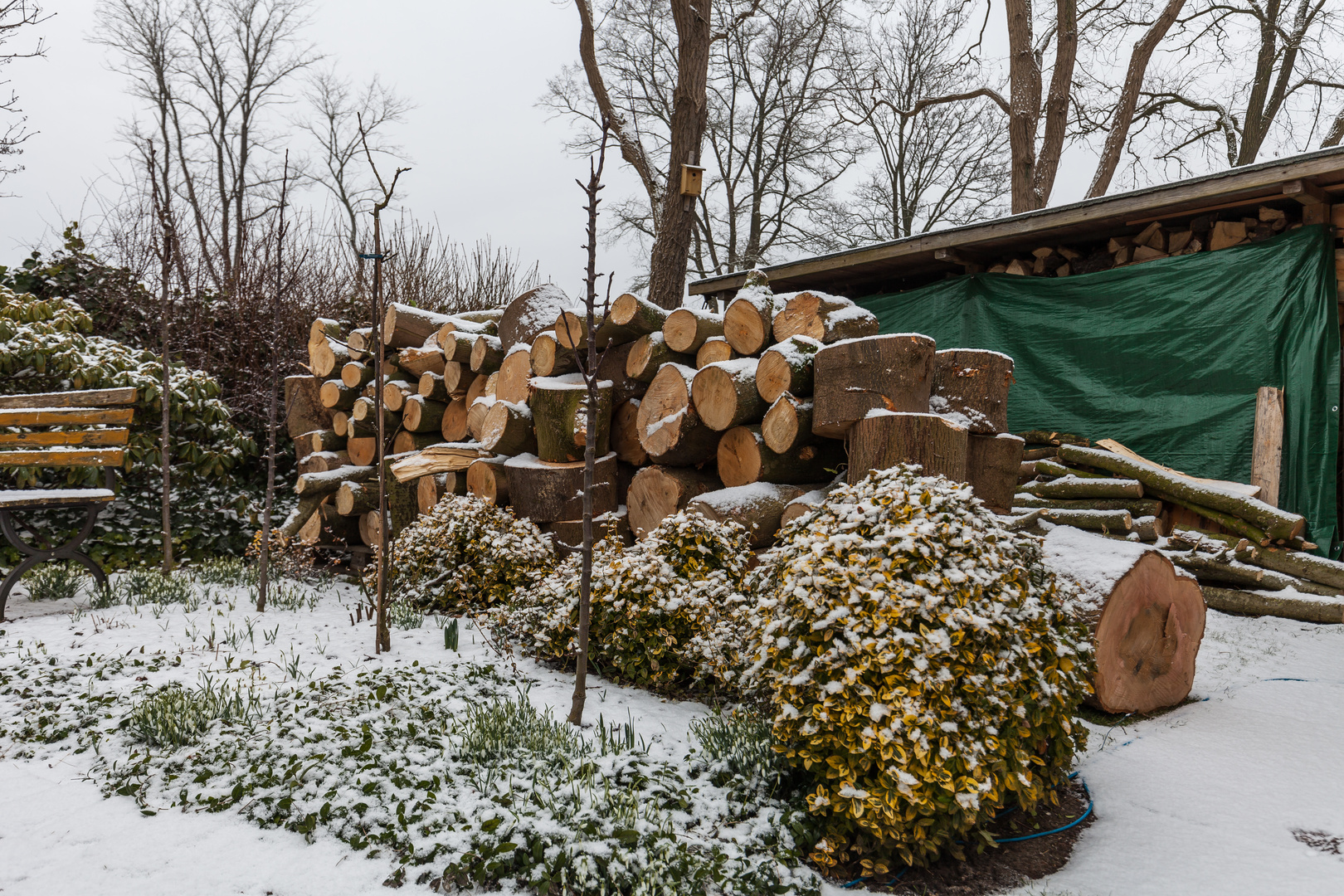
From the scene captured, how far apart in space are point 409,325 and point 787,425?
390cm

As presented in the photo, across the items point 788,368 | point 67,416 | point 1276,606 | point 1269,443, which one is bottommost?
point 1276,606

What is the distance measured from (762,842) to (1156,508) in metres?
4.93

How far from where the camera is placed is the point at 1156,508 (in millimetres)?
5828

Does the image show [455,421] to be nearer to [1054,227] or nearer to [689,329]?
[689,329]

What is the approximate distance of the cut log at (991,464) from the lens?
381 centimetres

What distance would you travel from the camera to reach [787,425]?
378 cm

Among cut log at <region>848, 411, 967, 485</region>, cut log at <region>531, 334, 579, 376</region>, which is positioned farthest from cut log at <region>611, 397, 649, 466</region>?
cut log at <region>848, 411, 967, 485</region>

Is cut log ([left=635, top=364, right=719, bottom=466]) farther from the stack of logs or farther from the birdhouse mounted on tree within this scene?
the birdhouse mounted on tree

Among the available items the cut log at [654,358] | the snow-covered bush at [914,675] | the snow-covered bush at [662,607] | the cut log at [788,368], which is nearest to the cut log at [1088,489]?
the cut log at [788,368]

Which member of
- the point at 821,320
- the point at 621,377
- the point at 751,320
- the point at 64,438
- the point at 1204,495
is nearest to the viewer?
the point at 821,320

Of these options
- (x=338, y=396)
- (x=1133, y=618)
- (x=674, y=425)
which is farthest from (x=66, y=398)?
(x=1133, y=618)

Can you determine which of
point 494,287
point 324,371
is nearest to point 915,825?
point 324,371

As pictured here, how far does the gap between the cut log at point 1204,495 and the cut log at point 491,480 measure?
463cm

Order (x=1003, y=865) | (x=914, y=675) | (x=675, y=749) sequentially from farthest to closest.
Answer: (x=675, y=749) → (x=1003, y=865) → (x=914, y=675)
